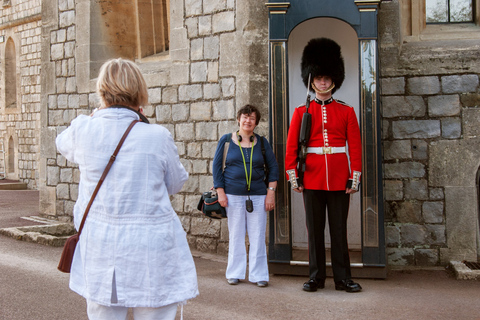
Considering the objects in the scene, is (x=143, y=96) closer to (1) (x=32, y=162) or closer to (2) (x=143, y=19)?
(2) (x=143, y=19)

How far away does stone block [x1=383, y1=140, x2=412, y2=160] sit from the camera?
5.77m

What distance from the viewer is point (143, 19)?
8320 mm

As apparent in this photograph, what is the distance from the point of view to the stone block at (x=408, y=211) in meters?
5.75

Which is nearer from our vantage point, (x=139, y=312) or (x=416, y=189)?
(x=139, y=312)

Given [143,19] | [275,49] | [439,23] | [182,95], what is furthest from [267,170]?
[143,19]

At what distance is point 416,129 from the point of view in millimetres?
5762

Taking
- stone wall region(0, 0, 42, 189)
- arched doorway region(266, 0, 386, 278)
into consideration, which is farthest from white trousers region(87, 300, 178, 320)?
stone wall region(0, 0, 42, 189)

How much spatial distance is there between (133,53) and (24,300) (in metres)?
4.92

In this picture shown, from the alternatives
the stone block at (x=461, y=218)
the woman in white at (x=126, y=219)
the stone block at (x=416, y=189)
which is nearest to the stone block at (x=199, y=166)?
the stone block at (x=416, y=189)

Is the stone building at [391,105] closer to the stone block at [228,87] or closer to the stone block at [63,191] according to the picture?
the stone block at [228,87]

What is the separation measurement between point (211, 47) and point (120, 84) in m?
4.08

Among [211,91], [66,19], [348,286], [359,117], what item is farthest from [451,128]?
[66,19]

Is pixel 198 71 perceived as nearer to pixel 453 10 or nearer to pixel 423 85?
pixel 423 85

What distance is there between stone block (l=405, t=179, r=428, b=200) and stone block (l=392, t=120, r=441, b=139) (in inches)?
17.6
